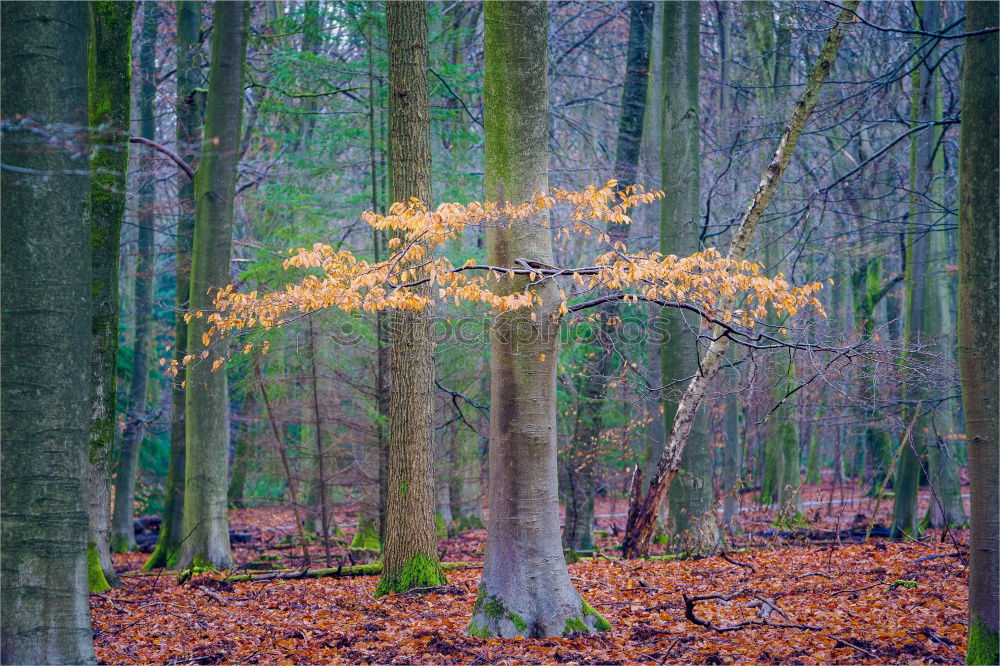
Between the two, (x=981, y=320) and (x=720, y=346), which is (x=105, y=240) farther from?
(x=981, y=320)

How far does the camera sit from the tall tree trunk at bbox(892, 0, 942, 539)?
11.8 m

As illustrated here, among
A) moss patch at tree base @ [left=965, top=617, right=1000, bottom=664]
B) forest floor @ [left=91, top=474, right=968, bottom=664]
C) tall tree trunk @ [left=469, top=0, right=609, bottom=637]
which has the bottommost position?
forest floor @ [left=91, top=474, right=968, bottom=664]

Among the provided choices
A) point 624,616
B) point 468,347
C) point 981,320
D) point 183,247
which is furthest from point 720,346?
point 183,247

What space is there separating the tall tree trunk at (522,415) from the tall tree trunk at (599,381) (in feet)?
17.9

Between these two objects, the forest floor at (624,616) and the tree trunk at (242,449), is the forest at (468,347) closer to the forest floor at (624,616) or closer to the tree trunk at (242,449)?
the forest floor at (624,616)

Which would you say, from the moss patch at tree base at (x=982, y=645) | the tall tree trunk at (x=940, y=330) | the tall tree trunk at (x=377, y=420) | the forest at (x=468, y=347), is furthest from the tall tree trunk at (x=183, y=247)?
the tall tree trunk at (x=940, y=330)

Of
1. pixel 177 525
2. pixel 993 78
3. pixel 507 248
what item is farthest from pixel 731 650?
pixel 177 525

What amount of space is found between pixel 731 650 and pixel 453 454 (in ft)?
32.6

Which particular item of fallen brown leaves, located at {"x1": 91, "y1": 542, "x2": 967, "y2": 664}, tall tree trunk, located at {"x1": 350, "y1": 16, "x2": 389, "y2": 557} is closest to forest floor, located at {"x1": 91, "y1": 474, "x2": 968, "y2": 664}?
fallen brown leaves, located at {"x1": 91, "y1": 542, "x2": 967, "y2": 664}

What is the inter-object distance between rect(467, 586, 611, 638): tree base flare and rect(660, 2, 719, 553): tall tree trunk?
4320 millimetres

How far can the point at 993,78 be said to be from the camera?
496 cm

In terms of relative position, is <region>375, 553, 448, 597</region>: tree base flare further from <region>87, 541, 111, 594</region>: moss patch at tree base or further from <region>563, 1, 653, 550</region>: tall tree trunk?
<region>563, 1, 653, 550</region>: tall tree trunk

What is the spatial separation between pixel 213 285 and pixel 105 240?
1.71m

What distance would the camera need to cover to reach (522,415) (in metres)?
6.28
